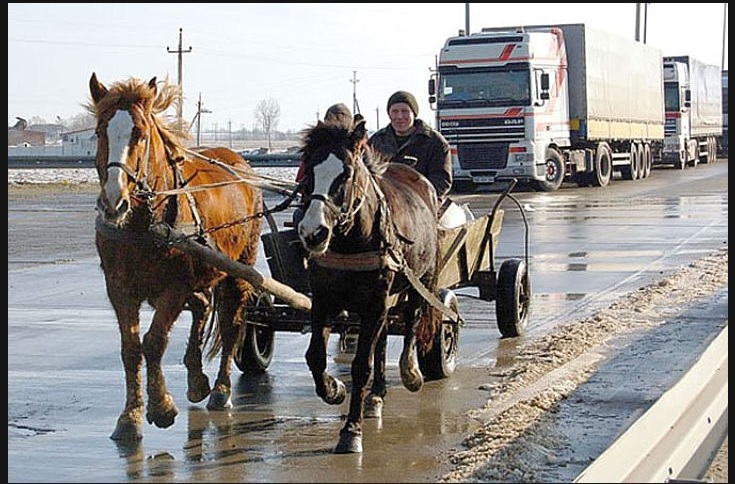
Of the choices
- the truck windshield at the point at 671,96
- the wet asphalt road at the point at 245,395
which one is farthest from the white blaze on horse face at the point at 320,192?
the truck windshield at the point at 671,96

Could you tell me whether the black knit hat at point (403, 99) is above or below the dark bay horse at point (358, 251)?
above

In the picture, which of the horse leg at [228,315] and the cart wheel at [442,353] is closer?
the horse leg at [228,315]

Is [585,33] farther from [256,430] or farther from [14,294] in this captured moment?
[256,430]

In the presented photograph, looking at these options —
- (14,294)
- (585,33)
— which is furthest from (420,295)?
(585,33)

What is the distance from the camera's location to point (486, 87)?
3400cm

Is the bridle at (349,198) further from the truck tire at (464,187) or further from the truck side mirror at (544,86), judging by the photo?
the truck tire at (464,187)

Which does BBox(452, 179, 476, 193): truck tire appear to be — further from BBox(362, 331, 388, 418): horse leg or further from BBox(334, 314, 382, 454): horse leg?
BBox(334, 314, 382, 454): horse leg

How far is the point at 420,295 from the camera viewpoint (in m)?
8.77

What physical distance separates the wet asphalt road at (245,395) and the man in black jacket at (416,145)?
1529 millimetres

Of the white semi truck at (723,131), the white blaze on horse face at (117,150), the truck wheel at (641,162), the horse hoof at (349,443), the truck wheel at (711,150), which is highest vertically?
the white semi truck at (723,131)

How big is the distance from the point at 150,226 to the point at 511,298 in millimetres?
4325

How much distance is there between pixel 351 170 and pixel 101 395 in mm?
3030

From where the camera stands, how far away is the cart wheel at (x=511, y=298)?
11.2 meters

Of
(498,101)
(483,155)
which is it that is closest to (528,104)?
(498,101)
